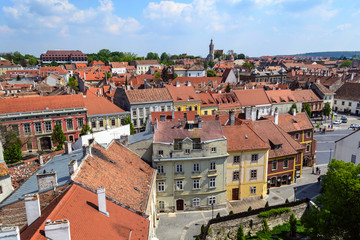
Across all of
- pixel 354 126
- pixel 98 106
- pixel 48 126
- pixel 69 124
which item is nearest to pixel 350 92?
pixel 354 126

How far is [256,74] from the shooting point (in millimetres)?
131500

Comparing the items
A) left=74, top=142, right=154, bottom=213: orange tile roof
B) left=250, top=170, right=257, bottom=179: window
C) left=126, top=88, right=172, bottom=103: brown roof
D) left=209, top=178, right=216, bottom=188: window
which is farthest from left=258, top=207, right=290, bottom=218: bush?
left=126, top=88, right=172, bottom=103: brown roof

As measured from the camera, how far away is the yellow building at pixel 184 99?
7112cm

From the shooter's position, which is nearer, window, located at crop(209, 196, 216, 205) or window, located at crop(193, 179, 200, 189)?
window, located at crop(193, 179, 200, 189)

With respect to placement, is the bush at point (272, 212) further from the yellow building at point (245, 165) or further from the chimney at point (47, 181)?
the chimney at point (47, 181)

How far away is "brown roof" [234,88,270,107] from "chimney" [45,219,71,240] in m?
66.4

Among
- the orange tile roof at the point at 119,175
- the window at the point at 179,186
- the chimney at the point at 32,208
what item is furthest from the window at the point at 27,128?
the chimney at the point at 32,208

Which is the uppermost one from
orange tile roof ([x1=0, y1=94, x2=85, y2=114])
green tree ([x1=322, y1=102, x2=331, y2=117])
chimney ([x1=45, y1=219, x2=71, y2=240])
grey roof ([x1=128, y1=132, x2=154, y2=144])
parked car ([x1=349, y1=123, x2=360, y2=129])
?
orange tile roof ([x1=0, y1=94, x2=85, y2=114])

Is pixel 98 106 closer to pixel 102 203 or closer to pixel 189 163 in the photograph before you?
pixel 189 163

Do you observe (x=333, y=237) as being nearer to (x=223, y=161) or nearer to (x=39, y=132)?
(x=223, y=161)

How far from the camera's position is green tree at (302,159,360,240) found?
72.1ft

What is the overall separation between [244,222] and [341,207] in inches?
446

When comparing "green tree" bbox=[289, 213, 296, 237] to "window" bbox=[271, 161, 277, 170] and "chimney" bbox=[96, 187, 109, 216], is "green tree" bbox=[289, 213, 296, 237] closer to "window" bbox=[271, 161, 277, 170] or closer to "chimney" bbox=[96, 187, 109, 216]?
"window" bbox=[271, 161, 277, 170]

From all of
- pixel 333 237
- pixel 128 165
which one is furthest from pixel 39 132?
pixel 333 237
